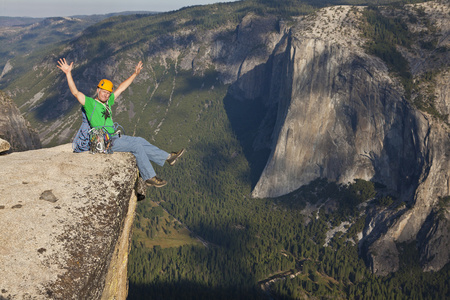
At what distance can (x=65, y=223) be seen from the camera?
1426 cm

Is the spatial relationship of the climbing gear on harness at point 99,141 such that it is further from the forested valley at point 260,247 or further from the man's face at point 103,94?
the forested valley at point 260,247

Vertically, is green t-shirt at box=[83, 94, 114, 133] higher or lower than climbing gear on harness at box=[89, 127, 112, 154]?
higher

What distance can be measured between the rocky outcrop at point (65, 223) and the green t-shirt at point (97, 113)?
199 centimetres

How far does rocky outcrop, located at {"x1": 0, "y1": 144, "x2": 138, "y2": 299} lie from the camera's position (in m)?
12.6

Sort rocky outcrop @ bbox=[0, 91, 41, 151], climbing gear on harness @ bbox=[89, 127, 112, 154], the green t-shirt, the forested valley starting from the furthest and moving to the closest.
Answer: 1. the forested valley
2. rocky outcrop @ bbox=[0, 91, 41, 151]
3. the green t-shirt
4. climbing gear on harness @ bbox=[89, 127, 112, 154]

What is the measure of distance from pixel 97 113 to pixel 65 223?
Answer: 25.4ft

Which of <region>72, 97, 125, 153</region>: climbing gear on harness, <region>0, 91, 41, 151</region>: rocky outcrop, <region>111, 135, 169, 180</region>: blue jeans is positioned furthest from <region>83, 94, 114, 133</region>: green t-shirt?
<region>0, 91, 41, 151</region>: rocky outcrop

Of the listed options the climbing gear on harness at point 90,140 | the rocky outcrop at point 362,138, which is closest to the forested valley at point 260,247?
the rocky outcrop at point 362,138

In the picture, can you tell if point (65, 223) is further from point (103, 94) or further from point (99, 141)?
point (103, 94)

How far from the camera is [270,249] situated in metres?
124

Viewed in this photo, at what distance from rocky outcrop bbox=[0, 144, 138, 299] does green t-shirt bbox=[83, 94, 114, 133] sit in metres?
1.99

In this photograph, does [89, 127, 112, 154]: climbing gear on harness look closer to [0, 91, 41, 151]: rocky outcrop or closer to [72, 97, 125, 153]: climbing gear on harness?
[72, 97, 125, 153]: climbing gear on harness

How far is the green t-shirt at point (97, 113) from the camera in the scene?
795 inches

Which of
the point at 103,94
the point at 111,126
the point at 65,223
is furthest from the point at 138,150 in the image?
the point at 65,223
